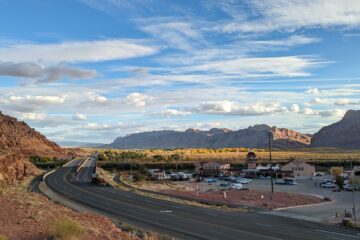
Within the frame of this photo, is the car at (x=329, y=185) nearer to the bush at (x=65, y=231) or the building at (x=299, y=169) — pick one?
the building at (x=299, y=169)

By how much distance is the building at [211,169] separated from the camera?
14062cm

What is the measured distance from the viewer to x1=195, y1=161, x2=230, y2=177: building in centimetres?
14062

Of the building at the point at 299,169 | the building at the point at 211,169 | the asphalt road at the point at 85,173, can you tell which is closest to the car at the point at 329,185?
the building at the point at 299,169

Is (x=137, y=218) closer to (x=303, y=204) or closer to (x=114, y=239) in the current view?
(x=114, y=239)

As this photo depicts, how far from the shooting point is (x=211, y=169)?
144m

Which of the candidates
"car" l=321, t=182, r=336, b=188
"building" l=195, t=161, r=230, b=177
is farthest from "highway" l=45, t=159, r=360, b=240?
"building" l=195, t=161, r=230, b=177

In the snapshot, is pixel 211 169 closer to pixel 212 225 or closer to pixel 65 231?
pixel 212 225

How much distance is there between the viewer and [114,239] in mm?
19672

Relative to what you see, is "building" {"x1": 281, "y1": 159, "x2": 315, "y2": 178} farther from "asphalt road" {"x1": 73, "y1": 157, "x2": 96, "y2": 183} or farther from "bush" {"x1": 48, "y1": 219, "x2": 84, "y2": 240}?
"bush" {"x1": 48, "y1": 219, "x2": 84, "y2": 240}

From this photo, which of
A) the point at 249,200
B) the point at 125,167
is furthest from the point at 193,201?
the point at 125,167

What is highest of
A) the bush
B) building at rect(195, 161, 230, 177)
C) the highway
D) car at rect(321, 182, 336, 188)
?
the bush

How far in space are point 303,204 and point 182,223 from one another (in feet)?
101

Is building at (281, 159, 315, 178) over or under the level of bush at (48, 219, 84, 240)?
under

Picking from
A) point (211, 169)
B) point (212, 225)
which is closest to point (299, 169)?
point (211, 169)
